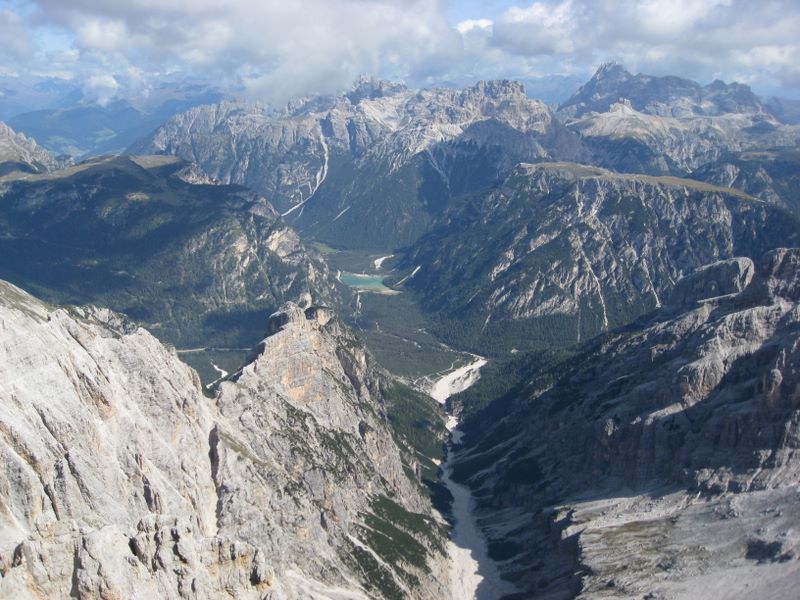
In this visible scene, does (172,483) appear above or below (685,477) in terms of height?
above

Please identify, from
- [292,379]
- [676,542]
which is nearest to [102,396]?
[292,379]

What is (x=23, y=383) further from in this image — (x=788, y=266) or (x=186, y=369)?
(x=788, y=266)

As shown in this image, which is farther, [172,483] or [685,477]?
[685,477]

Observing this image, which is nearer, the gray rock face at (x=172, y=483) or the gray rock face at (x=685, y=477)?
the gray rock face at (x=172, y=483)

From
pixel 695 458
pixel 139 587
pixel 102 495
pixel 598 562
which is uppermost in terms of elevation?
pixel 102 495
